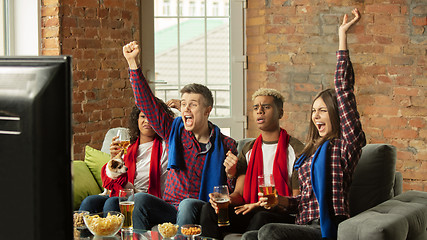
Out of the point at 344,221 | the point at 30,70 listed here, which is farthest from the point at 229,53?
the point at 30,70

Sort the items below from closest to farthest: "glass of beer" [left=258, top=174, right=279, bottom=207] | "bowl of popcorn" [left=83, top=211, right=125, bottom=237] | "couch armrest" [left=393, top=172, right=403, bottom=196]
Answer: "bowl of popcorn" [left=83, top=211, right=125, bottom=237] → "glass of beer" [left=258, top=174, right=279, bottom=207] → "couch armrest" [left=393, top=172, right=403, bottom=196]

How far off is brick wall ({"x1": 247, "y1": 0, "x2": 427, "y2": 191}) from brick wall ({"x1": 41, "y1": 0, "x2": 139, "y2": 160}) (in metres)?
1.24

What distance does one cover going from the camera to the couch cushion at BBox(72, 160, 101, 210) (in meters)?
3.34

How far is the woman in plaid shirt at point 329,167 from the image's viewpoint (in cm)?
257

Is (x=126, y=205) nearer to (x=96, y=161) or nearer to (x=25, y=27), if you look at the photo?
(x=96, y=161)

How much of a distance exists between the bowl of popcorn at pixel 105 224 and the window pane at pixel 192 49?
2736mm

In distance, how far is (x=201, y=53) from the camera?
4922 millimetres

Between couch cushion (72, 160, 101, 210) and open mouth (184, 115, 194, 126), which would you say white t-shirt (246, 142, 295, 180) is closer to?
open mouth (184, 115, 194, 126)

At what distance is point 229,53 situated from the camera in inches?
197

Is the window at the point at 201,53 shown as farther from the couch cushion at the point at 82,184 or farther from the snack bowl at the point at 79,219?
the snack bowl at the point at 79,219

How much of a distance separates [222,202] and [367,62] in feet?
7.60

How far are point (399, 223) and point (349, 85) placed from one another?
69 centimetres

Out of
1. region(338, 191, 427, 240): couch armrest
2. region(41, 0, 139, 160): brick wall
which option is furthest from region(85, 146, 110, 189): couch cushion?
region(338, 191, 427, 240): couch armrest

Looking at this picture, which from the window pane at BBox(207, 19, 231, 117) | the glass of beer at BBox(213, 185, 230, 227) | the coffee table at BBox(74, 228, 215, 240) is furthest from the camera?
the window pane at BBox(207, 19, 231, 117)
